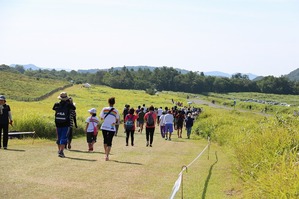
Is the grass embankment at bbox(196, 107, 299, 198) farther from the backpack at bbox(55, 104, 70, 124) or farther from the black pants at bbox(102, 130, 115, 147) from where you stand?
the backpack at bbox(55, 104, 70, 124)

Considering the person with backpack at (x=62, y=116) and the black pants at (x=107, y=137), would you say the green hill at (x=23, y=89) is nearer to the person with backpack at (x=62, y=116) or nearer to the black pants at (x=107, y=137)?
the person with backpack at (x=62, y=116)

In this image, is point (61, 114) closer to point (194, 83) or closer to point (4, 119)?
point (4, 119)

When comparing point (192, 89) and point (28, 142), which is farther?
point (192, 89)

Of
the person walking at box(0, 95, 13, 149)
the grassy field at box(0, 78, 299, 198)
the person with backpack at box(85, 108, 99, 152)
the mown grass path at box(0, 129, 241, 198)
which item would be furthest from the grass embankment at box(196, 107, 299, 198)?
the person walking at box(0, 95, 13, 149)

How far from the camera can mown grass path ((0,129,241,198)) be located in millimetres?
8438

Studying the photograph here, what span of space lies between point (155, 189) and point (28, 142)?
29.7 ft

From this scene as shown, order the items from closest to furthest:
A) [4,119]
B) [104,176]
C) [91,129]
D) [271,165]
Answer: [271,165] < [104,176] < [4,119] < [91,129]

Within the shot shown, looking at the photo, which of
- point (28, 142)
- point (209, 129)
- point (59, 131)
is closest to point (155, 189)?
point (59, 131)

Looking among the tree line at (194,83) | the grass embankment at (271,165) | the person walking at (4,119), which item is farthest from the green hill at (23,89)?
the tree line at (194,83)

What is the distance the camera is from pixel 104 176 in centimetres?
995

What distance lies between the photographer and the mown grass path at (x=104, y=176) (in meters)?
8.44

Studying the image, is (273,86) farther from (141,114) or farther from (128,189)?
(128,189)

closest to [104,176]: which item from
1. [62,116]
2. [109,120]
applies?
[109,120]

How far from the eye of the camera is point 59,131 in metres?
12.3
